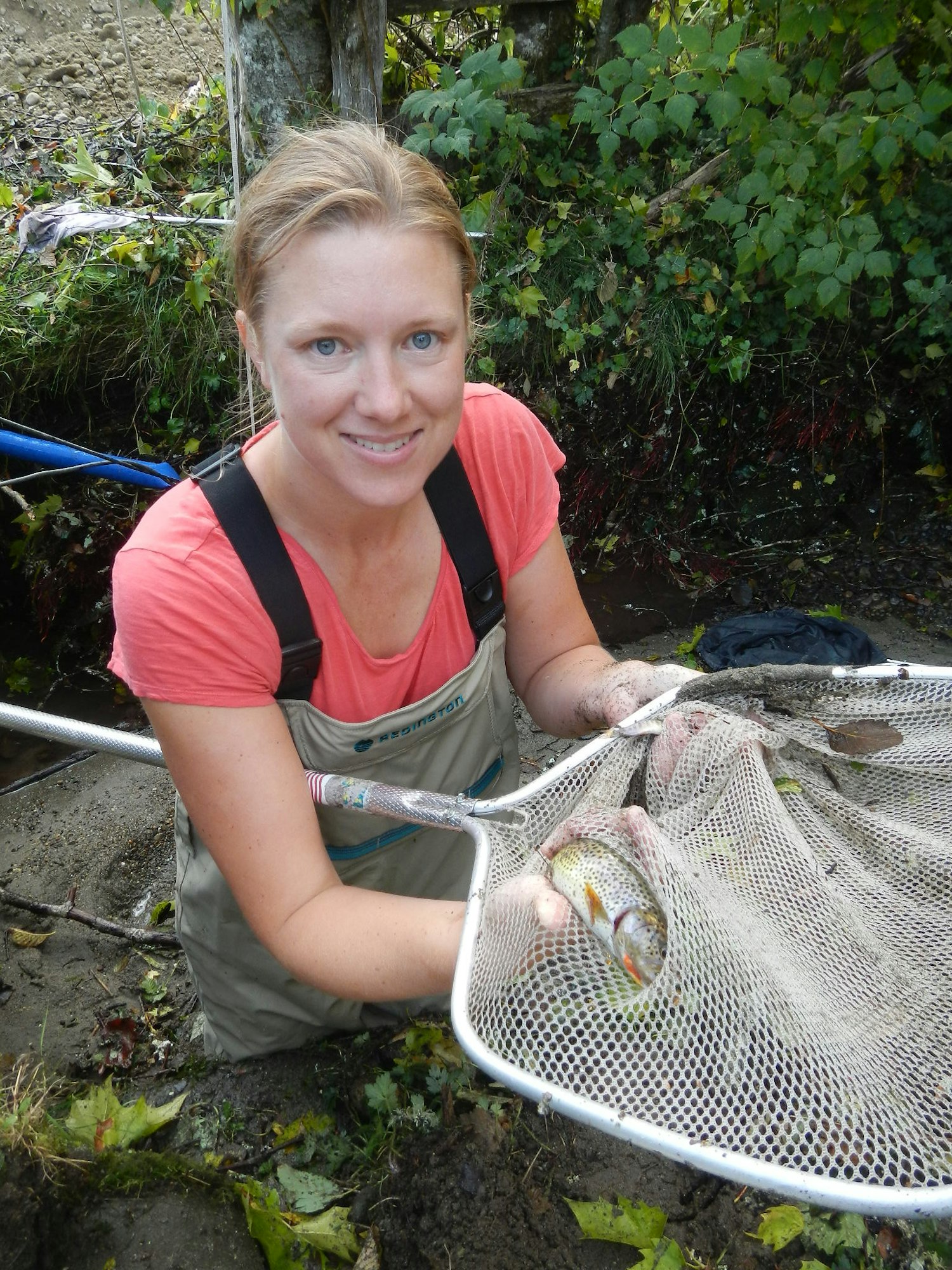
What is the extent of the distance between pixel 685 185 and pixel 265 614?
3.83 m

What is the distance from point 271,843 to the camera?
173 centimetres

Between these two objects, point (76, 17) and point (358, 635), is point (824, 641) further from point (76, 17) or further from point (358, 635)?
point (76, 17)

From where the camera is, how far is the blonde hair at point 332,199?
1.62m

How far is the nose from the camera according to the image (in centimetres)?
162

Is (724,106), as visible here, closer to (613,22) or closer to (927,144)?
(927,144)

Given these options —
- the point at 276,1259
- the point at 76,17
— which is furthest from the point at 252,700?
the point at 76,17

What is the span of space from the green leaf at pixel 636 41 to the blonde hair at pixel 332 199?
2437 millimetres

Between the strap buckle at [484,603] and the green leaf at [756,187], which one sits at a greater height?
the green leaf at [756,187]

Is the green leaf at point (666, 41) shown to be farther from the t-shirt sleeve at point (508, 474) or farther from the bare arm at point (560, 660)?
the bare arm at point (560, 660)

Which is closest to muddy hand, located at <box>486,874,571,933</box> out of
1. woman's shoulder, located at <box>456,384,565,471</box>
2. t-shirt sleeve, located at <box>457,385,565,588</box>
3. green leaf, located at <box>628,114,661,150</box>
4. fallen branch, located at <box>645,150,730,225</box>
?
t-shirt sleeve, located at <box>457,385,565,588</box>

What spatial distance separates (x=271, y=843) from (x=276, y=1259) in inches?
38.5

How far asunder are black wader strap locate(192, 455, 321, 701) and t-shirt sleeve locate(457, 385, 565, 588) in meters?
0.50

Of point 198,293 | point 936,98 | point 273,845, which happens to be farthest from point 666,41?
point 273,845

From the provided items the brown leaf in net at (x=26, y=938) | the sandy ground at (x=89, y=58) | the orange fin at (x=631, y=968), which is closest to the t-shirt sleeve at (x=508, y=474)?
the orange fin at (x=631, y=968)
